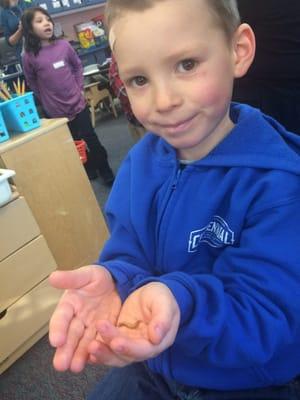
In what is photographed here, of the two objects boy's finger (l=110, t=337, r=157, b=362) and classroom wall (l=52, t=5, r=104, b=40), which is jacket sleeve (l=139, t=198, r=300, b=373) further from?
classroom wall (l=52, t=5, r=104, b=40)

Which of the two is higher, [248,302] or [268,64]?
[268,64]

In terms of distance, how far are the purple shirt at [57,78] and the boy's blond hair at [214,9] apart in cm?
223

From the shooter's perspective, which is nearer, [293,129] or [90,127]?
[293,129]

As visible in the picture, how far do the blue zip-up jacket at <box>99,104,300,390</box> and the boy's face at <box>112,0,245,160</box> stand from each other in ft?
0.24

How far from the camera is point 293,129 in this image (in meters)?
0.88

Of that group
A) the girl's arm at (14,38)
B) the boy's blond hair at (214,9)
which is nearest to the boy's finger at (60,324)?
the boy's blond hair at (214,9)

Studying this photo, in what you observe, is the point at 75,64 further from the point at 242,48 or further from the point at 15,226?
the point at 242,48

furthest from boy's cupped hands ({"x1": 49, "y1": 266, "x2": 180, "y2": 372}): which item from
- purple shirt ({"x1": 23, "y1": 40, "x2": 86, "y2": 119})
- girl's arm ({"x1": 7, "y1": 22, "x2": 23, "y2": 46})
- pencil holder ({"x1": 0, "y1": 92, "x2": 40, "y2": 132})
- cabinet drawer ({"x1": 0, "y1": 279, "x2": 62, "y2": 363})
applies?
girl's arm ({"x1": 7, "y1": 22, "x2": 23, "y2": 46})

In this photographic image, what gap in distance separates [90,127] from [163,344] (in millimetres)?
2536

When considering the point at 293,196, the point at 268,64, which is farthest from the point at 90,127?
the point at 293,196

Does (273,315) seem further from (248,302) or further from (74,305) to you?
(74,305)

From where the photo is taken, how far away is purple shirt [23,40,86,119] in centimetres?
258

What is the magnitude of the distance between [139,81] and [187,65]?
0.23ft

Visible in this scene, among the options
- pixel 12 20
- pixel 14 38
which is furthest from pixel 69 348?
pixel 12 20
